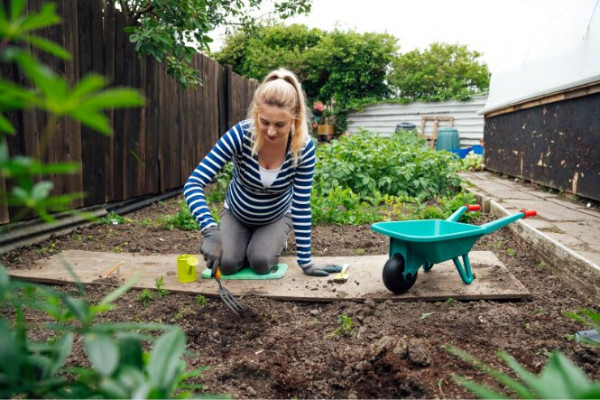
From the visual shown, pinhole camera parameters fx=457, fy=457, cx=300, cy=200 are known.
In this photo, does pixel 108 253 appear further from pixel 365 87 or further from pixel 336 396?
pixel 365 87

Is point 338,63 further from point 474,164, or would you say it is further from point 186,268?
point 186,268

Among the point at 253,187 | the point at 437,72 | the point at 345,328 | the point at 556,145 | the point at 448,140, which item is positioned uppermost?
the point at 437,72

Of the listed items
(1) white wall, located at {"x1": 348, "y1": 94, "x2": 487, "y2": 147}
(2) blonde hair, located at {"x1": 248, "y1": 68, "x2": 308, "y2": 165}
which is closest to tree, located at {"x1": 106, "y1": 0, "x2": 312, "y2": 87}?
(2) blonde hair, located at {"x1": 248, "y1": 68, "x2": 308, "y2": 165}

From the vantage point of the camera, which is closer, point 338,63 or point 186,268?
point 186,268

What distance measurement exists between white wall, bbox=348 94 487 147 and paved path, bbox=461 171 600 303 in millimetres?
8749

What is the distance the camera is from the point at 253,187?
289cm

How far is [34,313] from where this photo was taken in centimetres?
213

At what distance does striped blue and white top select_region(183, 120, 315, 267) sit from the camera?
263 cm

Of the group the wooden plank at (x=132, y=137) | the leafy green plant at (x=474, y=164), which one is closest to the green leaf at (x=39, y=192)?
the wooden plank at (x=132, y=137)

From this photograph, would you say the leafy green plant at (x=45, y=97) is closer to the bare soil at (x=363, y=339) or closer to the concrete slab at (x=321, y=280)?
the bare soil at (x=363, y=339)

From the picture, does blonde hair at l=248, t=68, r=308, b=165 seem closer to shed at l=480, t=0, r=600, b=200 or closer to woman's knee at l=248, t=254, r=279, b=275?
woman's knee at l=248, t=254, r=279, b=275

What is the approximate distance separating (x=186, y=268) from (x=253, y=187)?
0.68 metres

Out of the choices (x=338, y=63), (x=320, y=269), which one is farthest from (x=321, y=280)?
(x=338, y=63)

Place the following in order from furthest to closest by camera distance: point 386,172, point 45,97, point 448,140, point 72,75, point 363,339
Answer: point 448,140
point 386,172
point 72,75
point 363,339
point 45,97
